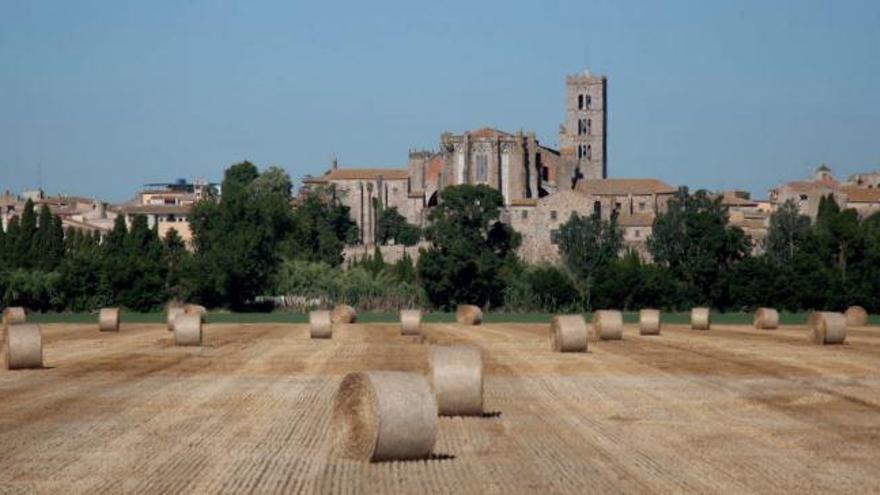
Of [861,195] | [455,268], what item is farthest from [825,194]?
[455,268]

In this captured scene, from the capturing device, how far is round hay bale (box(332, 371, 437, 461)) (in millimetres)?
19609

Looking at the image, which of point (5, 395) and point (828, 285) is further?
point (828, 285)

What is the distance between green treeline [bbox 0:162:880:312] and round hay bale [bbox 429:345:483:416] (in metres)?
70.8

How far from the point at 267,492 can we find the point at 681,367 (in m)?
20.7

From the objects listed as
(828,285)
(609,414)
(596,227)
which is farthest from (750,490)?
(596,227)

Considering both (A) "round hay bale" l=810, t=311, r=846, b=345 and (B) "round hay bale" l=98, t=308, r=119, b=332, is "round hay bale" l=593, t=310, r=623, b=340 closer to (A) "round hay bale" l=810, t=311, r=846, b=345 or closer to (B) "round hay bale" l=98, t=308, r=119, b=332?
(A) "round hay bale" l=810, t=311, r=846, b=345

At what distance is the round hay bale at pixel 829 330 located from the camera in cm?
4722

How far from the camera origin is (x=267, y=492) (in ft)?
59.5

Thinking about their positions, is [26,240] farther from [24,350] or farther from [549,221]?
[24,350]

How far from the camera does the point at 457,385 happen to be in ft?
83.7

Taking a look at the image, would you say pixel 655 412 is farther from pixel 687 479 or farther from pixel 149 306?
pixel 149 306

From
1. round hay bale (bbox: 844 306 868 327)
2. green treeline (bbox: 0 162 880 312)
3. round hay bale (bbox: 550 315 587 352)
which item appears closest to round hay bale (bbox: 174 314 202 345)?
round hay bale (bbox: 550 315 587 352)

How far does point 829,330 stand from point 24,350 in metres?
22.6

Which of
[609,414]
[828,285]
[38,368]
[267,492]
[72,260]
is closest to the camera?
[267,492]
